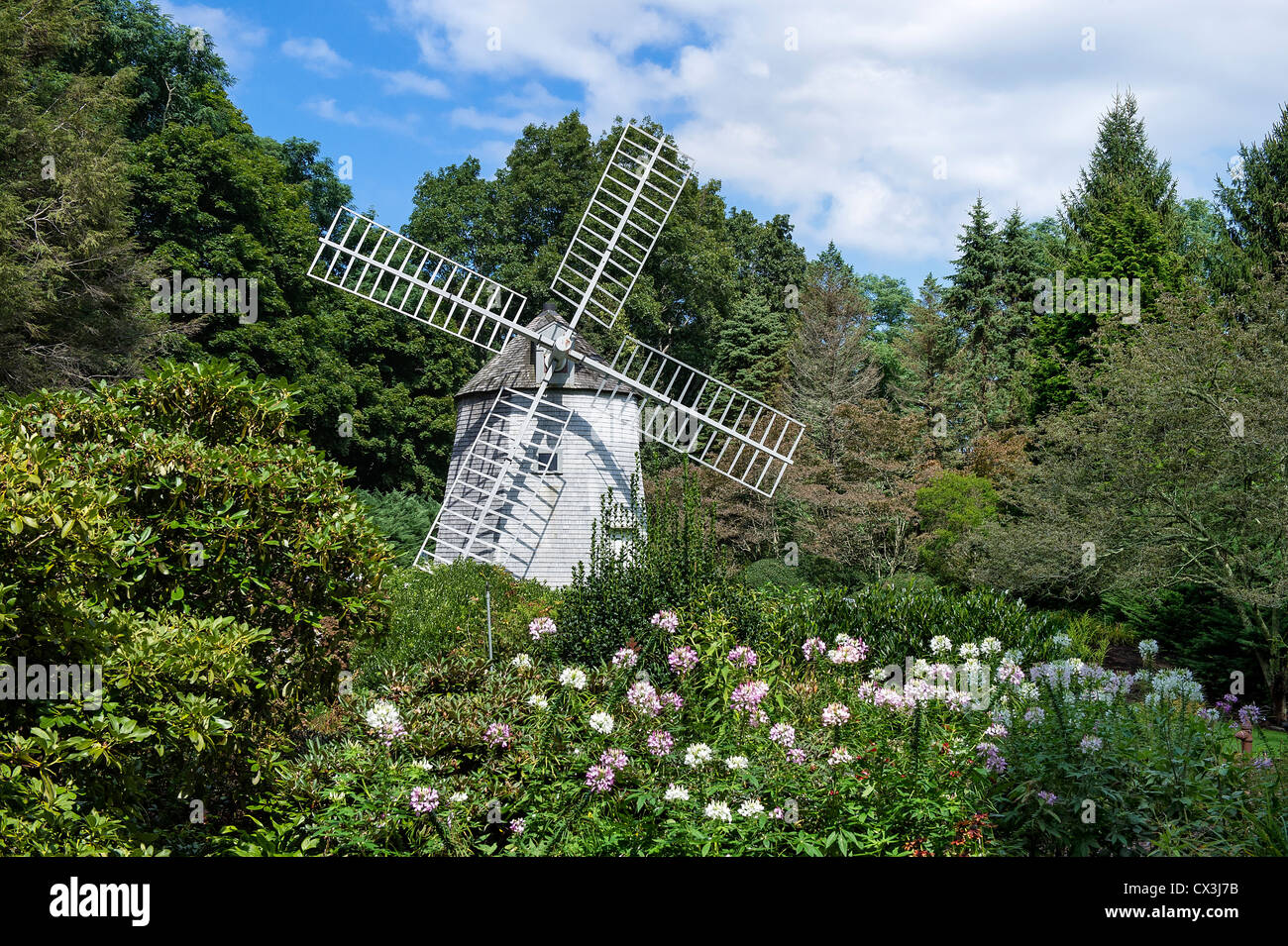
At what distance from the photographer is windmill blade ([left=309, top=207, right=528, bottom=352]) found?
1664 centimetres

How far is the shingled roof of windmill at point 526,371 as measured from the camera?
56.6 ft

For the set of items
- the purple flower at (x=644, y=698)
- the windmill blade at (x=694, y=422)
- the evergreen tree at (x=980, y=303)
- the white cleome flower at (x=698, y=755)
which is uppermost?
the evergreen tree at (x=980, y=303)

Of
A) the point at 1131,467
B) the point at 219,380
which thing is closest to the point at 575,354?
the point at 1131,467

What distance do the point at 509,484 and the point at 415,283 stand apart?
4.23 m

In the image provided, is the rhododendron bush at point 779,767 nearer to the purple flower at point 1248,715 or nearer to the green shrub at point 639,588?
the purple flower at point 1248,715

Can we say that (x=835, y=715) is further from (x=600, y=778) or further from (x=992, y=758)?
(x=600, y=778)

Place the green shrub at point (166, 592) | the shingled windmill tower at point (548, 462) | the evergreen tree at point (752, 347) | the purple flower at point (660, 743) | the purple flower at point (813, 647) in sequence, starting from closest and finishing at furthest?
the green shrub at point (166, 592) < the purple flower at point (660, 743) < the purple flower at point (813, 647) < the shingled windmill tower at point (548, 462) < the evergreen tree at point (752, 347)

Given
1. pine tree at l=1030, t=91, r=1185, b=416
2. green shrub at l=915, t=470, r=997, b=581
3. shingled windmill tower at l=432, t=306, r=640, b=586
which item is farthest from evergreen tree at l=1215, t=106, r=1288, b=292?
shingled windmill tower at l=432, t=306, r=640, b=586

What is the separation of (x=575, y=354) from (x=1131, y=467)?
974 centimetres

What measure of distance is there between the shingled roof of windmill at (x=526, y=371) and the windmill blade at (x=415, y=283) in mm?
372

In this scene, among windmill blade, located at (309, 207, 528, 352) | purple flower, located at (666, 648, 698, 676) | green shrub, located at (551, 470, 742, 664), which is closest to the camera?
purple flower, located at (666, 648, 698, 676)

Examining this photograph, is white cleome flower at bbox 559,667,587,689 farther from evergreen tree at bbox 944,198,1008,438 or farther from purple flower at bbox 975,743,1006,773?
evergreen tree at bbox 944,198,1008,438

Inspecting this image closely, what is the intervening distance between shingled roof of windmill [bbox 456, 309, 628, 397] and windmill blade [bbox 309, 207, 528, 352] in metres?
0.37

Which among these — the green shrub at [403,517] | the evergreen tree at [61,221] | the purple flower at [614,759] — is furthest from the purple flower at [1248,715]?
the evergreen tree at [61,221]
